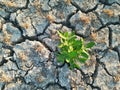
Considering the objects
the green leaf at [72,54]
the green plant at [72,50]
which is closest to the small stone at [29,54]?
the green plant at [72,50]

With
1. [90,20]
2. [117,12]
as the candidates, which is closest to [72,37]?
[90,20]

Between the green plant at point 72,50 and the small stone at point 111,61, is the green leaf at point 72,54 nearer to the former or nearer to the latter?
the green plant at point 72,50

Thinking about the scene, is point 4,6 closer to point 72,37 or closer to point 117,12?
point 72,37

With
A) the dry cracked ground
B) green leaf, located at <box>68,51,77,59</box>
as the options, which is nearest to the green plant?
green leaf, located at <box>68,51,77,59</box>

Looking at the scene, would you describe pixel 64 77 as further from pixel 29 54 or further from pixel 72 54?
pixel 29 54

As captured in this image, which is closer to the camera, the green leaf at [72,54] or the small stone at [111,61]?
the green leaf at [72,54]

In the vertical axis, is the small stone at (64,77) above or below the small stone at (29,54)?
below
